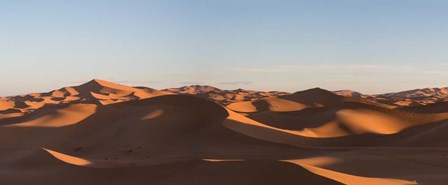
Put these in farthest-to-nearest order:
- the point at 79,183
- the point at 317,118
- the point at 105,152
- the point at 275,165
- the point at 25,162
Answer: the point at 317,118
the point at 105,152
the point at 25,162
the point at 79,183
the point at 275,165

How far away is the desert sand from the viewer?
9227 mm

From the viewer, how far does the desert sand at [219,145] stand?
923 cm

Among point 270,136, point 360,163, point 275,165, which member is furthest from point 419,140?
point 275,165

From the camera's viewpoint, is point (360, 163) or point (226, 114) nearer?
A: point (360, 163)

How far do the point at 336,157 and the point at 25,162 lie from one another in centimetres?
789

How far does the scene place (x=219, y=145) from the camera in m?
15.2

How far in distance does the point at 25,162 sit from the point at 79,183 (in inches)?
142

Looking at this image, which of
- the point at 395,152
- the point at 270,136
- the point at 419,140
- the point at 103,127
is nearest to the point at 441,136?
the point at 419,140

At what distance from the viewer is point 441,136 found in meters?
15.8

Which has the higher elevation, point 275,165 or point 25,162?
point 275,165

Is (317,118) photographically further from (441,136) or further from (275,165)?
(275,165)

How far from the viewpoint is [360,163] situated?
412 inches

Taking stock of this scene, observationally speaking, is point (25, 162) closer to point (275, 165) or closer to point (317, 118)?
point (275, 165)

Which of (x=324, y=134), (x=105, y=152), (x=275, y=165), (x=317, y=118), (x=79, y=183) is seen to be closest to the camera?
(x=275, y=165)
